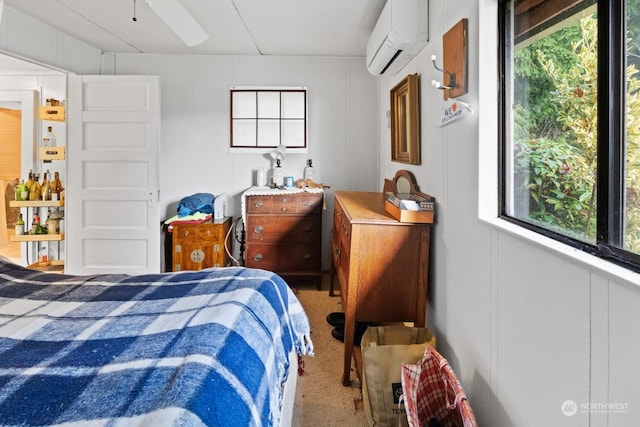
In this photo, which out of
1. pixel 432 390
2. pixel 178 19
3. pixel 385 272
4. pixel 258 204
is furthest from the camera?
pixel 258 204

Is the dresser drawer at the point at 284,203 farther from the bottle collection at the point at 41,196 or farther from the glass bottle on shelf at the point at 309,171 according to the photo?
the bottle collection at the point at 41,196

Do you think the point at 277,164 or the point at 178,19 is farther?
the point at 277,164

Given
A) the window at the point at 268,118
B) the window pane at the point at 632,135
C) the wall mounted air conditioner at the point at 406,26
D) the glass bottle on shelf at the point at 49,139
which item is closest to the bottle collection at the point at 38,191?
the glass bottle on shelf at the point at 49,139

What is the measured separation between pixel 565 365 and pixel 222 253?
2.96 m

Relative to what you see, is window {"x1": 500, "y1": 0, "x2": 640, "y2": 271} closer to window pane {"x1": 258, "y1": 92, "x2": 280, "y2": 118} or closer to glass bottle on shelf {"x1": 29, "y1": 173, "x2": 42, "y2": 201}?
window pane {"x1": 258, "y1": 92, "x2": 280, "y2": 118}

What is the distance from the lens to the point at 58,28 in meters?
3.11

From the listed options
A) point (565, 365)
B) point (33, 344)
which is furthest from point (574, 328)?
point (33, 344)

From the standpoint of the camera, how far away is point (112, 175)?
3436 millimetres

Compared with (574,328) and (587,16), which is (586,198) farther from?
(587,16)

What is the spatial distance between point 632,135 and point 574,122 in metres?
0.22

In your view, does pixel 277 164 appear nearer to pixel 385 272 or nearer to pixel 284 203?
pixel 284 203

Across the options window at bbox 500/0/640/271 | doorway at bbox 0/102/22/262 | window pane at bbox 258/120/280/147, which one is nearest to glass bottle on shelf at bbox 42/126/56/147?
doorway at bbox 0/102/22/262

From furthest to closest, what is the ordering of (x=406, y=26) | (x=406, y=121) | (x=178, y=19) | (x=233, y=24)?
1. (x=233, y=24)
2. (x=406, y=121)
3. (x=178, y=19)
4. (x=406, y=26)

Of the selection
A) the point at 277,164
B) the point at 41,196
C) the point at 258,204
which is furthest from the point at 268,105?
the point at 41,196
